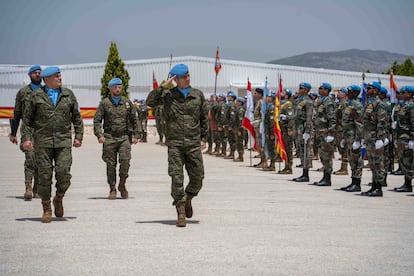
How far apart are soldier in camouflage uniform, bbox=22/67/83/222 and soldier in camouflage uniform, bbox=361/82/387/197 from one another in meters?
5.99

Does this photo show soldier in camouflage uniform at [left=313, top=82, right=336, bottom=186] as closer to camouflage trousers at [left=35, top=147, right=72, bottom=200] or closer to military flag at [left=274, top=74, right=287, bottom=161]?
military flag at [left=274, top=74, right=287, bottom=161]

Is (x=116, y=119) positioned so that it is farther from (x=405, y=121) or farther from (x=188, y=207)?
(x=405, y=121)

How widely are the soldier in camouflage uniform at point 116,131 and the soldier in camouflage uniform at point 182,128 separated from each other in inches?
119

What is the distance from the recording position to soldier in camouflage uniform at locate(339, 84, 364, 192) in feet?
48.5

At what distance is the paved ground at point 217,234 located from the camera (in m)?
7.38

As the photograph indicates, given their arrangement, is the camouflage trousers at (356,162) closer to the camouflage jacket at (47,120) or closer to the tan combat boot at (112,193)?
the tan combat boot at (112,193)

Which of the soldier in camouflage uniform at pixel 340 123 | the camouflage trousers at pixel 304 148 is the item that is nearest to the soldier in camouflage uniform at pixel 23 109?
the soldier in camouflage uniform at pixel 340 123

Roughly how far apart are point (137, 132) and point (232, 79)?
1882 inches

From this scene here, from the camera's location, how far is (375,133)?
14219mm

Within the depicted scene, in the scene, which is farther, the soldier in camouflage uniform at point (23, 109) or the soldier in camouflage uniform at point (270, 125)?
the soldier in camouflage uniform at point (270, 125)

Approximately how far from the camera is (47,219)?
33.6 ft

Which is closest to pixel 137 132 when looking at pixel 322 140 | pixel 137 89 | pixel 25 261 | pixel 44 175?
pixel 44 175

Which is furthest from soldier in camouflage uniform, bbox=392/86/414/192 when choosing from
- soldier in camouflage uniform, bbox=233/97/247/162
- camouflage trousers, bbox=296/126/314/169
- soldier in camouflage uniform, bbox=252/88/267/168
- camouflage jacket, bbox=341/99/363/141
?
soldier in camouflage uniform, bbox=233/97/247/162

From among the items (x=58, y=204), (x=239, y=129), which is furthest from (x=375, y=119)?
(x=239, y=129)
